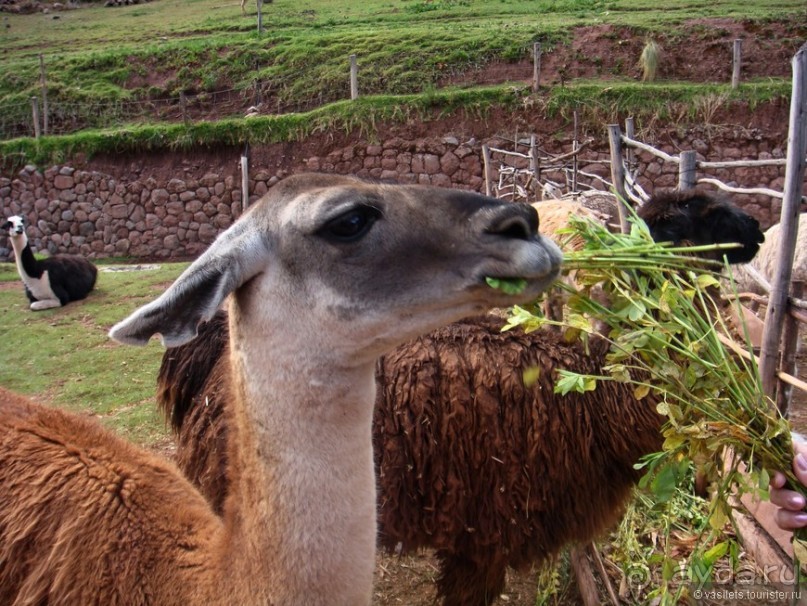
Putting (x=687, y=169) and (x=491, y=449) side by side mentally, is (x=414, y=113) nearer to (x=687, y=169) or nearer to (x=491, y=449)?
(x=687, y=169)

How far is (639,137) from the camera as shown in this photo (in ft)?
47.0

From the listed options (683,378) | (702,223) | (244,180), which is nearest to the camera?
(683,378)

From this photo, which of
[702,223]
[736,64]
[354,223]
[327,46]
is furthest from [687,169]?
[327,46]

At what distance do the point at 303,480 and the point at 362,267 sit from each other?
0.55 m

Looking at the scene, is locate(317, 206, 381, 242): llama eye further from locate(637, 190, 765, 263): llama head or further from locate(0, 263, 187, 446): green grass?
locate(0, 263, 187, 446): green grass

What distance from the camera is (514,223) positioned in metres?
1.56

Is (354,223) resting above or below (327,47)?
below

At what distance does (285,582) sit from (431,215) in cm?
98

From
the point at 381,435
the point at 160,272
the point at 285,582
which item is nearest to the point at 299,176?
the point at 285,582

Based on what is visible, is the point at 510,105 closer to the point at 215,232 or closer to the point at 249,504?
the point at 215,232

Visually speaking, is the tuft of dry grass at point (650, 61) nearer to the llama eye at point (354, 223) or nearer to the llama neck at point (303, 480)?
the llama eye at point (354, 223)

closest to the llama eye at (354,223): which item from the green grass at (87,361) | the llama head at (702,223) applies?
the llama head at (702,223)

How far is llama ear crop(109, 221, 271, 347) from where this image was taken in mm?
1568

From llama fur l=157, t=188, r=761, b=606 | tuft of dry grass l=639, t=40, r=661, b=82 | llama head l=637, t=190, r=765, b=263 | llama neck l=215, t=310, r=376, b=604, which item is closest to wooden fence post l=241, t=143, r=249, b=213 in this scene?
tuft of dry grass l=639, t=40, r=661, b=82
